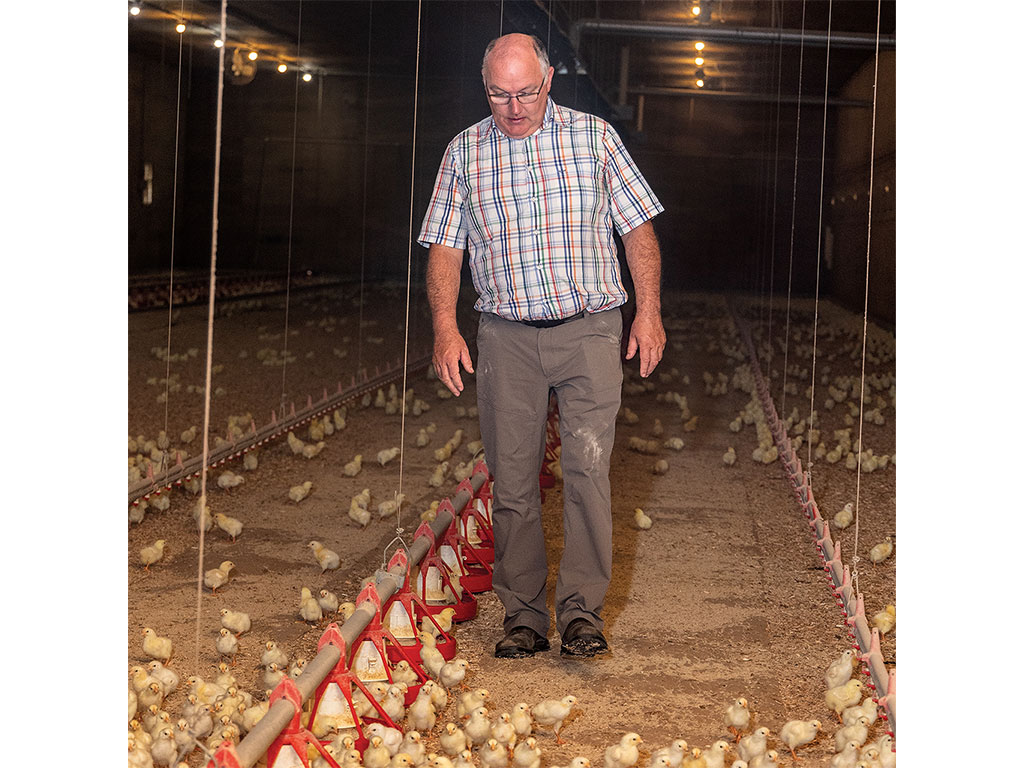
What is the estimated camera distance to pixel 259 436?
18.1 feet

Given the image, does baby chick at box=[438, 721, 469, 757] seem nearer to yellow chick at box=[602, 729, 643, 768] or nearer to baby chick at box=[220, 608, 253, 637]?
yellow chick at box=[602, 729, 643, 768]

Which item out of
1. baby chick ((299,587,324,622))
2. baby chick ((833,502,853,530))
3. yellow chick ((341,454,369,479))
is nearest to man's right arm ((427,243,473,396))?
baby chick ((299,587,324,622))

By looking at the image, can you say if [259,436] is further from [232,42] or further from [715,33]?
[715,33]

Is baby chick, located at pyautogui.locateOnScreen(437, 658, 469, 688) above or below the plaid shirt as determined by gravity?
below

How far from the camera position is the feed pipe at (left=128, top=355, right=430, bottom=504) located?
4.27 m

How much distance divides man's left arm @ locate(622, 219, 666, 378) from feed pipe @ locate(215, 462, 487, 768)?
76cm

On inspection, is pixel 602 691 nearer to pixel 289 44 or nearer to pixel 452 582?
pixel 452 582

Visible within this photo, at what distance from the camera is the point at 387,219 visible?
9.99 meters

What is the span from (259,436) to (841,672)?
349 centimetres

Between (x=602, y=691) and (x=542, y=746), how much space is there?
328 mm

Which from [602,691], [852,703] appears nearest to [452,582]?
[602,691]
